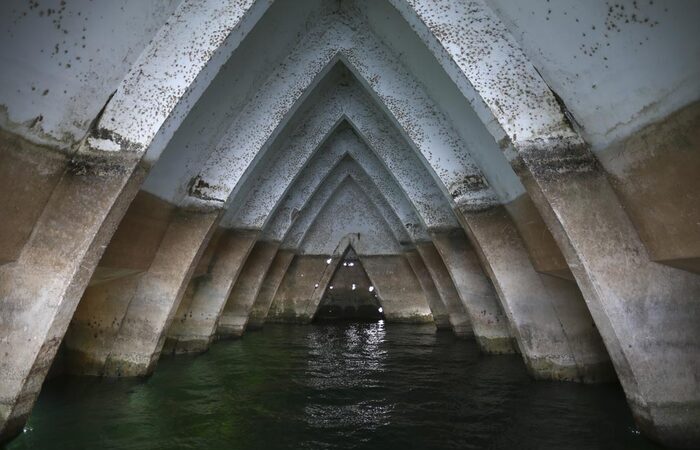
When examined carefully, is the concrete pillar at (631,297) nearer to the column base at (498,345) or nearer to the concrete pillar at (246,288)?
the column base at (498,345)

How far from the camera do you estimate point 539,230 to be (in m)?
6.22

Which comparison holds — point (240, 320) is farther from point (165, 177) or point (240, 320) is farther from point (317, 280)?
point (165, 177)

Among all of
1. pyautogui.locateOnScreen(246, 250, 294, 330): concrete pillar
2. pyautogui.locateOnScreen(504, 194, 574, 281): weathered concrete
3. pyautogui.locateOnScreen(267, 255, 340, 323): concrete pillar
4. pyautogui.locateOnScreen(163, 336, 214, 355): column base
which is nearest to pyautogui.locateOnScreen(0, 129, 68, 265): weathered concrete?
pyautogui.locateOnScreen(504, 194, 574, 281): weathered concrete

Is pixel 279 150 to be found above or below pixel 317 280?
above

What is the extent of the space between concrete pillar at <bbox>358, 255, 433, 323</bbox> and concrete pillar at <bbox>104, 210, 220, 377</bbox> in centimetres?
1107

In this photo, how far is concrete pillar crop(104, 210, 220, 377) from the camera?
717 cm

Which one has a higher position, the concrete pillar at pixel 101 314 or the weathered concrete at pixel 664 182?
the weathered concrete at pixel 664 182

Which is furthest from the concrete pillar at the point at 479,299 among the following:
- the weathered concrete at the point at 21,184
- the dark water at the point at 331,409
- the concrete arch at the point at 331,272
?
the weathered concrete at the point at 21,184

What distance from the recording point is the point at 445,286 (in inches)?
505

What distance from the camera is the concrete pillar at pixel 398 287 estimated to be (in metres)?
17.9

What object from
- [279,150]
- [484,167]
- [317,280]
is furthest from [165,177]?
[317,280]

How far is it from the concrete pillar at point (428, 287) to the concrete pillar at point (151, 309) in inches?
369

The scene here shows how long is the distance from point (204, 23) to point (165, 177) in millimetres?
2731

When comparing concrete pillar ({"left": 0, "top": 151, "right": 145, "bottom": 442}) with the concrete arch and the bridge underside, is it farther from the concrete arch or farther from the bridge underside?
the concrete arch
